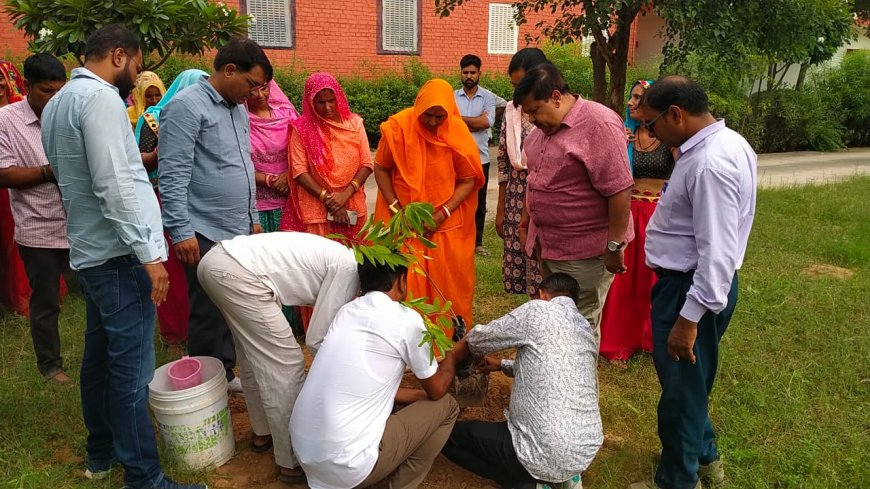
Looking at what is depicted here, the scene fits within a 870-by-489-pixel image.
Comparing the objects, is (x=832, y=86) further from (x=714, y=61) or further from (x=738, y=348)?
(x=738, y=348)

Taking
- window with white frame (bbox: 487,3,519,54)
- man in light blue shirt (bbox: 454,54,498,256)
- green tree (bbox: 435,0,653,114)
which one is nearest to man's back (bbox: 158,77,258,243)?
man in light blue shirt (bbox: 454,54,498,256)

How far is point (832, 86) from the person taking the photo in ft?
52.9

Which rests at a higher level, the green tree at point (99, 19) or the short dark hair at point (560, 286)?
the green tree at point (99, 19)

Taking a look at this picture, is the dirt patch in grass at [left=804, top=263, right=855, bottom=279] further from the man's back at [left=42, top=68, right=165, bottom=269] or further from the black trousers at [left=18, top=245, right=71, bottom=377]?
the black trousers at [left=18, top=245, right=71, bottom=377]

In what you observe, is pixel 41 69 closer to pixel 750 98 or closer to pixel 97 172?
pixel 97 172

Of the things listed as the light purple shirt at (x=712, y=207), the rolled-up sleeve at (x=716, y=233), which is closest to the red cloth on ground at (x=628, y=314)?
the light purple shirt at (x=712, y=207)

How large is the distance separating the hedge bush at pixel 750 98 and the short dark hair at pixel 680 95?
1029cm

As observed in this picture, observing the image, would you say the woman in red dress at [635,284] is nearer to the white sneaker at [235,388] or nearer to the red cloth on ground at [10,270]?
the white sneaker at [235,388]

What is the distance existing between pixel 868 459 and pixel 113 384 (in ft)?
11.2

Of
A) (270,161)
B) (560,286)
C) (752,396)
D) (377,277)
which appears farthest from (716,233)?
(270,161)

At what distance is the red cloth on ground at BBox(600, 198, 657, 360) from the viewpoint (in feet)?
13.5

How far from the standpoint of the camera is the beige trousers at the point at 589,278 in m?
3.32

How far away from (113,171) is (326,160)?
1860mm

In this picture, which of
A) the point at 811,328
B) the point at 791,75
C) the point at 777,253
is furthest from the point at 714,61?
the point at 791,75
